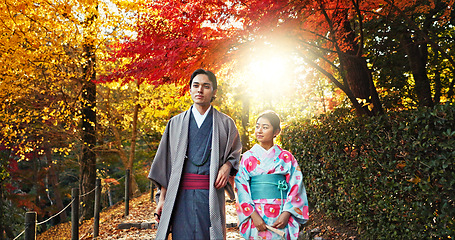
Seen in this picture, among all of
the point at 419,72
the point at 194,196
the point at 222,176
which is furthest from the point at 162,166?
the point at 419,72

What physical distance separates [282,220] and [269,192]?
23 centimetres

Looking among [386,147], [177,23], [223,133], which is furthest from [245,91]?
[223,133]

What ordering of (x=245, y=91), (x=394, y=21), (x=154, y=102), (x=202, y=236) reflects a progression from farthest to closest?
(x=245, y=91) → (x=154, y=102) → (x=394, y=21) → (x=202, y=236)

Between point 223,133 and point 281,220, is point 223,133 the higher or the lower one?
the higher one

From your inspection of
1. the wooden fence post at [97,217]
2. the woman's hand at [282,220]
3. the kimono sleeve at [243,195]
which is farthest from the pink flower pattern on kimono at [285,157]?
the wooden fence post at [97,217]

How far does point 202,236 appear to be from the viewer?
248 centimetres

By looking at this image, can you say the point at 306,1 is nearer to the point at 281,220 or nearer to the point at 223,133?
the point at 223,133

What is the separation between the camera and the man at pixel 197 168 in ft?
8.18

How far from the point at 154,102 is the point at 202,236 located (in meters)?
10.5

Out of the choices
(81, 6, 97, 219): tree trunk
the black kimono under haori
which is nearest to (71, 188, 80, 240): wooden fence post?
the black kimono under haori

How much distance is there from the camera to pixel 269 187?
2.79 meters

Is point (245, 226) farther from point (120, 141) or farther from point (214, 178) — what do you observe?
point (120, 141)

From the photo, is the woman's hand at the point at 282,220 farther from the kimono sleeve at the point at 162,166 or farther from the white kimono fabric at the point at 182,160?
the kimono sleeve at the point at 162,166

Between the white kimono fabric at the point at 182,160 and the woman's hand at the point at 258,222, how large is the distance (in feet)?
0.84
